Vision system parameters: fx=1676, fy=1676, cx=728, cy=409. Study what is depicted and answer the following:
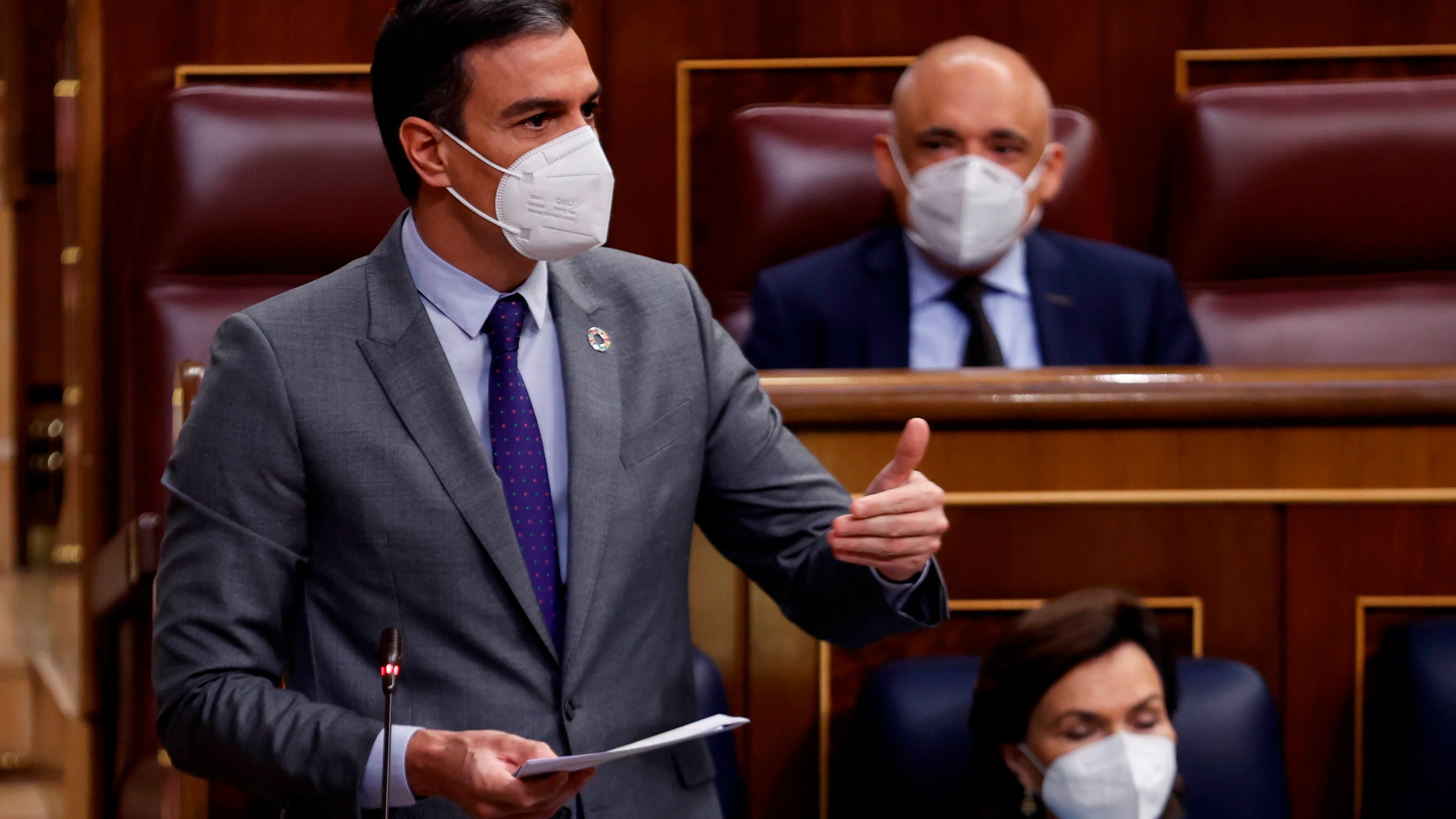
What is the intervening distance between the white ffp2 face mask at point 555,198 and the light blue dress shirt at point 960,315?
57cm

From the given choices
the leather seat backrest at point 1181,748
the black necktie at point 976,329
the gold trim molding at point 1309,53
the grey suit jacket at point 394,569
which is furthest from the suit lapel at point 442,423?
the gold trim molding at point 1309,53

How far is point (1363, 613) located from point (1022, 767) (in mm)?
260

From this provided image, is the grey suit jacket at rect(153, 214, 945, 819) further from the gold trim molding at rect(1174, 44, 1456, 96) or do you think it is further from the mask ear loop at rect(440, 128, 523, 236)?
the gold trim molding at rect(1174, 44, 1456, 96)

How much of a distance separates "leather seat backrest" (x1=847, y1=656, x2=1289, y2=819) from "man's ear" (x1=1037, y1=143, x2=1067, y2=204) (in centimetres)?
56

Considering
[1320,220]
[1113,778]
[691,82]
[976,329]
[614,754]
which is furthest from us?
[691,82]

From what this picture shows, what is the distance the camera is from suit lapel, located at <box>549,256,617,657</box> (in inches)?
30.0

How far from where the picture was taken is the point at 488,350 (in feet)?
2.64

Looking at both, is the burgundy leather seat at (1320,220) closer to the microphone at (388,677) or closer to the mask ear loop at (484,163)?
the mask ear loop at (484,163)

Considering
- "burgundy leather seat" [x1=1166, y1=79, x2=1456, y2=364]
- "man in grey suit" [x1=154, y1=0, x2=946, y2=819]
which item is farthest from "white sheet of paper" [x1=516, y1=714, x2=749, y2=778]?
"burgundy leather seat" [x1=1166, y1=79, x2=1456, y2=364]

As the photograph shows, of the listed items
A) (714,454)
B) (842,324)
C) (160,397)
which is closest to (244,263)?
(160,397)

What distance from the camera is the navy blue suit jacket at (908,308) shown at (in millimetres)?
1363

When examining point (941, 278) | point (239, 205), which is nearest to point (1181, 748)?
point (941, 278)

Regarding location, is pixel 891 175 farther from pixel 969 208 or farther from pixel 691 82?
pixel 691 82

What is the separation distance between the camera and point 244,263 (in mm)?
1397
